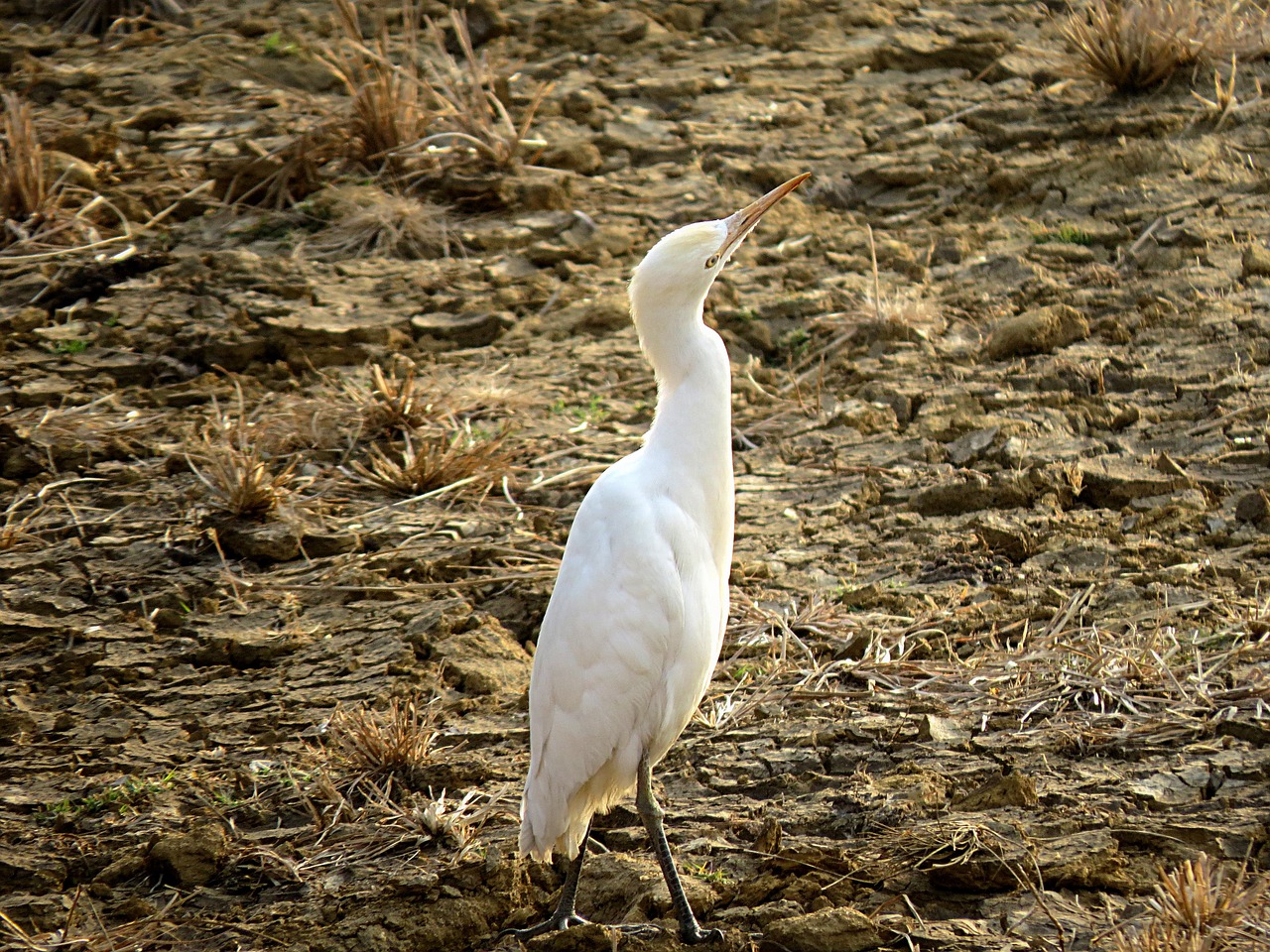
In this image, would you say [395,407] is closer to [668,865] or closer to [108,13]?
[668,865]

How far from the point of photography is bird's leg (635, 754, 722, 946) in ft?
11.0

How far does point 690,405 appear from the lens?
12.2 feet

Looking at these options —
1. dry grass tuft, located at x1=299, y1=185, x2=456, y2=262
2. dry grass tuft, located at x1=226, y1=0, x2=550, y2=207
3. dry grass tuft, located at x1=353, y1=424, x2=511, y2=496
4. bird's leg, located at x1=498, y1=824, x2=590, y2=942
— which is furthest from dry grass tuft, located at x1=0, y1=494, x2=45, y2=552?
bird's leg, located at x1=498, y1=824, x2=590, y2=942

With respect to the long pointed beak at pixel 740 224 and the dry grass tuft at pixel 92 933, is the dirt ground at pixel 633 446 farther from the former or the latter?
the long pointed beak at pixel 740 224

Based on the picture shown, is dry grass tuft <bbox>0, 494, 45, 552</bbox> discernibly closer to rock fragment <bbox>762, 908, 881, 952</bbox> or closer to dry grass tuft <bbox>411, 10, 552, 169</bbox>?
dry grass tuft <bbox>411, 10, 552, 169</bbox>

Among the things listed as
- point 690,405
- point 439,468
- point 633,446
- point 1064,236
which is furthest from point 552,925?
point 1064,236

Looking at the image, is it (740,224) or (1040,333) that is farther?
(1040,333)

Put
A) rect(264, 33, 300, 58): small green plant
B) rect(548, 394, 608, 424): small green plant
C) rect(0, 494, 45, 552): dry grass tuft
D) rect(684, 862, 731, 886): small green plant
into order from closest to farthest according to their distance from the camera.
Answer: rect(684, 862, 731, 886): small green plant
rect(0, 494, 45, 552): dry grass tuft
rect(548, 394, 608, 424): small green plant
rect(264, 33, 300, 58): small green plant

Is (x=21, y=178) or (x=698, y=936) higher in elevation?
(x=21, y=178)

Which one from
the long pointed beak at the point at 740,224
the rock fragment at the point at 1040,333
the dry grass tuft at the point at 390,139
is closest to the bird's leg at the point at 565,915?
the long pointed beak at the point at 740,224

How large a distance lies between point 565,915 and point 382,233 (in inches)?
180

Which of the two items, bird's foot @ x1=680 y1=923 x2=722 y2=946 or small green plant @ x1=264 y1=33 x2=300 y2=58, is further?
small green plant @ x1=264 y1=33 x2=300 y2=58

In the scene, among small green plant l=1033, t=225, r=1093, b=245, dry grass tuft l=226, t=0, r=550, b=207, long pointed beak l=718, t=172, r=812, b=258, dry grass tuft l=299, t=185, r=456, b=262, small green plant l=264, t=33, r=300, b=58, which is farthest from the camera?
small green plant l=264, t=33, r=300, b=58

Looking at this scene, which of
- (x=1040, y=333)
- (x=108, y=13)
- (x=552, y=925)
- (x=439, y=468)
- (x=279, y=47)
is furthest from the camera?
(x=108, y=13)
